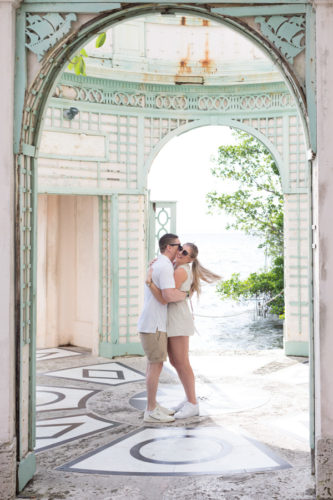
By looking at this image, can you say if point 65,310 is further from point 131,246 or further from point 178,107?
point 178,107

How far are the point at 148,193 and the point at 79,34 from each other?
5.31 metres

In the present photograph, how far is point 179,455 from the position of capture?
448 centimetres

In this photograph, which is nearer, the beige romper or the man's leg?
the man's leg

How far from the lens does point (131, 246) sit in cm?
894

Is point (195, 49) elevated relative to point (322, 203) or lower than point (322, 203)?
elevated

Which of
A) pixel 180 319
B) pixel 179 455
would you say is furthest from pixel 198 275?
pixel 179 455

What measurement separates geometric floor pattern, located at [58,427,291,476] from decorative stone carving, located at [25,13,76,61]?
3.01 m

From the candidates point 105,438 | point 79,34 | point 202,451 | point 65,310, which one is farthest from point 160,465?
point 65,310

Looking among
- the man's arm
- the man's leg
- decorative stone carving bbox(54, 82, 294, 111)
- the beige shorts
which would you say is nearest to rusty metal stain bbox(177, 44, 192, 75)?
decorative stone carving bbox(54, 82, 294, 111)

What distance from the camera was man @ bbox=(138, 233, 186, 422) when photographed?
5.34m

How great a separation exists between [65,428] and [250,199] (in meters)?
10.7

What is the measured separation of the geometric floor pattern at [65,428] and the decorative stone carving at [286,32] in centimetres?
359

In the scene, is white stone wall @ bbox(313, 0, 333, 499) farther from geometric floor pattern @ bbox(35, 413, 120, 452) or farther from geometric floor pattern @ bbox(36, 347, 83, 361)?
geometric floor pattern @ bbox(36, 347, 83, 361)

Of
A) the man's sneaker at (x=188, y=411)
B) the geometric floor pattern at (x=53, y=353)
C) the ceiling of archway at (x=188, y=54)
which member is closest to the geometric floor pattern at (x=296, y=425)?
the man's sneaker at (x=188, y=411)
